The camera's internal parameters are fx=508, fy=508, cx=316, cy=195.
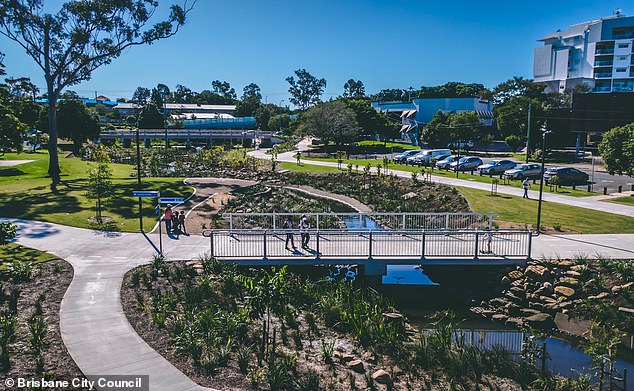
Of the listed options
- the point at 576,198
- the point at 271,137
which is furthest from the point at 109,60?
the point at 271,137

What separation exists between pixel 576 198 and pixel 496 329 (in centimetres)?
2085

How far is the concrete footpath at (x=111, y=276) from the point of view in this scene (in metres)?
12.7

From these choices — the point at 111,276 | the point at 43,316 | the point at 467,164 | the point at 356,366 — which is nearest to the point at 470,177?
the point at 467,164

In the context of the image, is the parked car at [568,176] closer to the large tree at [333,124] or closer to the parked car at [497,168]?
the parked car at [497,168]

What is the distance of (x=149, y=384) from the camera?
1193 centimetres

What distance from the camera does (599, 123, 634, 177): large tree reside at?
3406cm

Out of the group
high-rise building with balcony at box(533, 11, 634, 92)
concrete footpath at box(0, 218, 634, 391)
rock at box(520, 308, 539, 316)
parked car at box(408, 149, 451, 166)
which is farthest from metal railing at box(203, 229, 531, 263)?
high-rise building with balcony at box(533, 11, 634, 92)

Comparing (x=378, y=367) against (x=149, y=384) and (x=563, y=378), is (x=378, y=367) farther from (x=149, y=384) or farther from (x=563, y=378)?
(x=149, y=384)

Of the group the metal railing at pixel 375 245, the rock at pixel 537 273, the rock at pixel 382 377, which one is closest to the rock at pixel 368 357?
the rock at pixel 382 377

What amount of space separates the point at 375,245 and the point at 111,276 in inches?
413

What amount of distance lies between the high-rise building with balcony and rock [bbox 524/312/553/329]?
106 meters

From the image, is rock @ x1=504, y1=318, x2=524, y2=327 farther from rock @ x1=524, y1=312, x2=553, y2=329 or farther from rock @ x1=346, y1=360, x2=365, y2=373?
rock @ x1=346, y1=360, x2=365, y2=373

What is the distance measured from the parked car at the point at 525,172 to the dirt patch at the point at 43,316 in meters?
37.8

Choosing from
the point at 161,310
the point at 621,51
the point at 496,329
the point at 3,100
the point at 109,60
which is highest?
the point at 621,51
